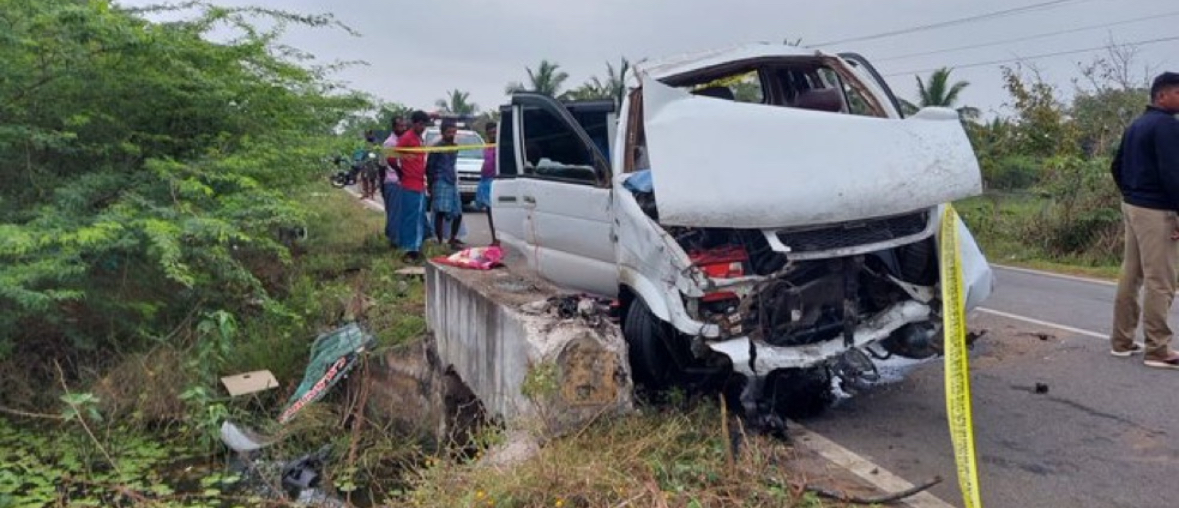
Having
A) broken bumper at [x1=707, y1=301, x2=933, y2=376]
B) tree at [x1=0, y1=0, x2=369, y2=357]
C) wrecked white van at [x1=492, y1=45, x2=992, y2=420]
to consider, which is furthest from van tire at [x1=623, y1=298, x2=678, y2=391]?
tree at [x1=0, y1=0, x2=369, y2=357]

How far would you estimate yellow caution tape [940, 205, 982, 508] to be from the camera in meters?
3.57

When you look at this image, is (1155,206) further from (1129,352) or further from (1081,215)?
(1081,215)

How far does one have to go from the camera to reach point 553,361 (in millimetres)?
4523

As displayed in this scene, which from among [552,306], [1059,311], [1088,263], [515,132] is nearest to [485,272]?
[515,132]

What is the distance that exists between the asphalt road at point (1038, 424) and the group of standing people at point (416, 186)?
19.8 feet

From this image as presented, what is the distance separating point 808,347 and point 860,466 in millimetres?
636

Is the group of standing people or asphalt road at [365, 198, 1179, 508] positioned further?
the group of standing people

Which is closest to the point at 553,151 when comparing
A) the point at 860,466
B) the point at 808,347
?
the point at 808,347

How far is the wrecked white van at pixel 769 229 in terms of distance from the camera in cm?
452

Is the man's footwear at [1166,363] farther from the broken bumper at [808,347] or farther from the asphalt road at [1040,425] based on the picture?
the broken bumper at [808,347]

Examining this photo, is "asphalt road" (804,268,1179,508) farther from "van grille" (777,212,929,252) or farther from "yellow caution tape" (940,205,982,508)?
"van grille" (777,212,929,252)

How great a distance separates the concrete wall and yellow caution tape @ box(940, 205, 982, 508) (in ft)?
5.07

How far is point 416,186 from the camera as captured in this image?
10.6 m

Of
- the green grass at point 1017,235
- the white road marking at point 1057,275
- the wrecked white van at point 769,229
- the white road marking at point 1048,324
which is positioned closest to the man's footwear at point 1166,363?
the white road marking at point 1048,324
